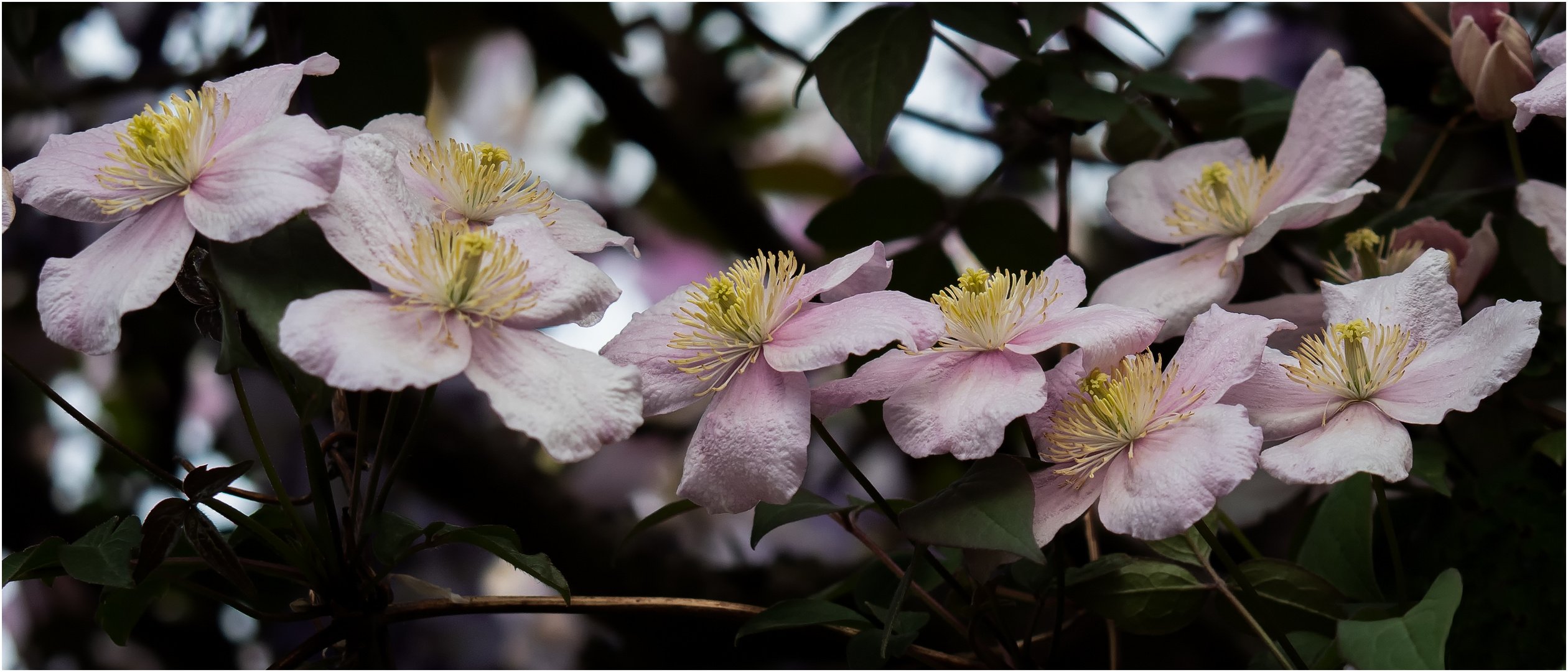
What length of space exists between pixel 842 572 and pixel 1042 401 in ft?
2.02

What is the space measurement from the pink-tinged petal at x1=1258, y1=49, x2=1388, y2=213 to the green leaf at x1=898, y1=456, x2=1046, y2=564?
0.25 m

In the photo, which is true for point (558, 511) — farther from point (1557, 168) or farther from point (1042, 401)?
point (1557, 168)

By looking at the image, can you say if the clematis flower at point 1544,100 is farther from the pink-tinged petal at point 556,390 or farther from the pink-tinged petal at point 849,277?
the pink-tinged petal at point 556,390

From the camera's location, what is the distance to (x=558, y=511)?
0.89 metres

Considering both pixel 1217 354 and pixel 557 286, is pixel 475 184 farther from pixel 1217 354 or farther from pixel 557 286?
pixel 1217 354

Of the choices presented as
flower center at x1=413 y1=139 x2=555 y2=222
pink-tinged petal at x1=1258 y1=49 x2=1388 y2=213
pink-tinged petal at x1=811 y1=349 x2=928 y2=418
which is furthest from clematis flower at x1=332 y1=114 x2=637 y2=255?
pink-tinged petal at x1=1258 y1=49 x2=1388 y2=213

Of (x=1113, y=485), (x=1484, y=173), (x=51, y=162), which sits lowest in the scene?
(x=1484, y=173)

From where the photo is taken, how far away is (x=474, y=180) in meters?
0.40

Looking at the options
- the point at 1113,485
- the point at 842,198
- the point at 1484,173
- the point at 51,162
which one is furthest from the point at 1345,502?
the point at 51,162

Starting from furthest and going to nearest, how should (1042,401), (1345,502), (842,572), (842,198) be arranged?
(842,572), (842,198), (1345,502), (1042,401)

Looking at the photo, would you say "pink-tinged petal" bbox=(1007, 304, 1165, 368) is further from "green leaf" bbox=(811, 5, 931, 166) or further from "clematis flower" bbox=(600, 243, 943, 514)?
"green leaf" bbox=(811, 5, 931, 166)

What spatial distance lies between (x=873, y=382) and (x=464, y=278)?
144 mm

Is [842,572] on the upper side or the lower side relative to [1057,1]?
lower

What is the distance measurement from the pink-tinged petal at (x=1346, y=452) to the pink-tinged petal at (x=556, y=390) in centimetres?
22
